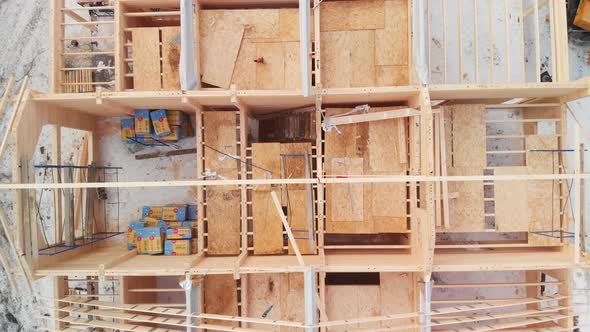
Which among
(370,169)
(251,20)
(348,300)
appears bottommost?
(348,300)

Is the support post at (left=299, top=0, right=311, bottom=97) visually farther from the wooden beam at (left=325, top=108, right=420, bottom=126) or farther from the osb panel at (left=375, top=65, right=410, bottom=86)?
the osb panel at (left=375, top=65, right=410, bottom=86)

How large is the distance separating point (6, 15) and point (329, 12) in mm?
4597

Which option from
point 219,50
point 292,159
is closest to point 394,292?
point 292,159

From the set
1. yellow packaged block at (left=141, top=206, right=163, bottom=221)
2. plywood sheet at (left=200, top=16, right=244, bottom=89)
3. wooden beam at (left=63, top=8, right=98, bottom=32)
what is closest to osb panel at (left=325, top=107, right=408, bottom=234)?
plywood sheet at (left=200, top=16, right=244, bottom=89)

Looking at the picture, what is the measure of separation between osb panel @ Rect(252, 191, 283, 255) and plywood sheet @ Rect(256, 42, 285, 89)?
127 centimetres

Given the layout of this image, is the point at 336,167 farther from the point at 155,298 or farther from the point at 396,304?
the point at 155,298

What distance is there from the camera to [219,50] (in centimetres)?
422

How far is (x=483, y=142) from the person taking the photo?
4340 mm

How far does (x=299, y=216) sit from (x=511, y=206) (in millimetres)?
2446

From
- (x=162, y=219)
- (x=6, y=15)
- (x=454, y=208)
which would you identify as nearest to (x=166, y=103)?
(x=162, y=219)

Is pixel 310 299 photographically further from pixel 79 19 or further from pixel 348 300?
pixel 79 19

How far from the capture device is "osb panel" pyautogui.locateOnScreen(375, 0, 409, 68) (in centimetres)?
419

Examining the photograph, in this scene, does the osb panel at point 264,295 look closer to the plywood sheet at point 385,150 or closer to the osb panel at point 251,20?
the plywood sheet at point 385,150

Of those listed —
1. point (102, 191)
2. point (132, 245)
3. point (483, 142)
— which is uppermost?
point (483, 142)
